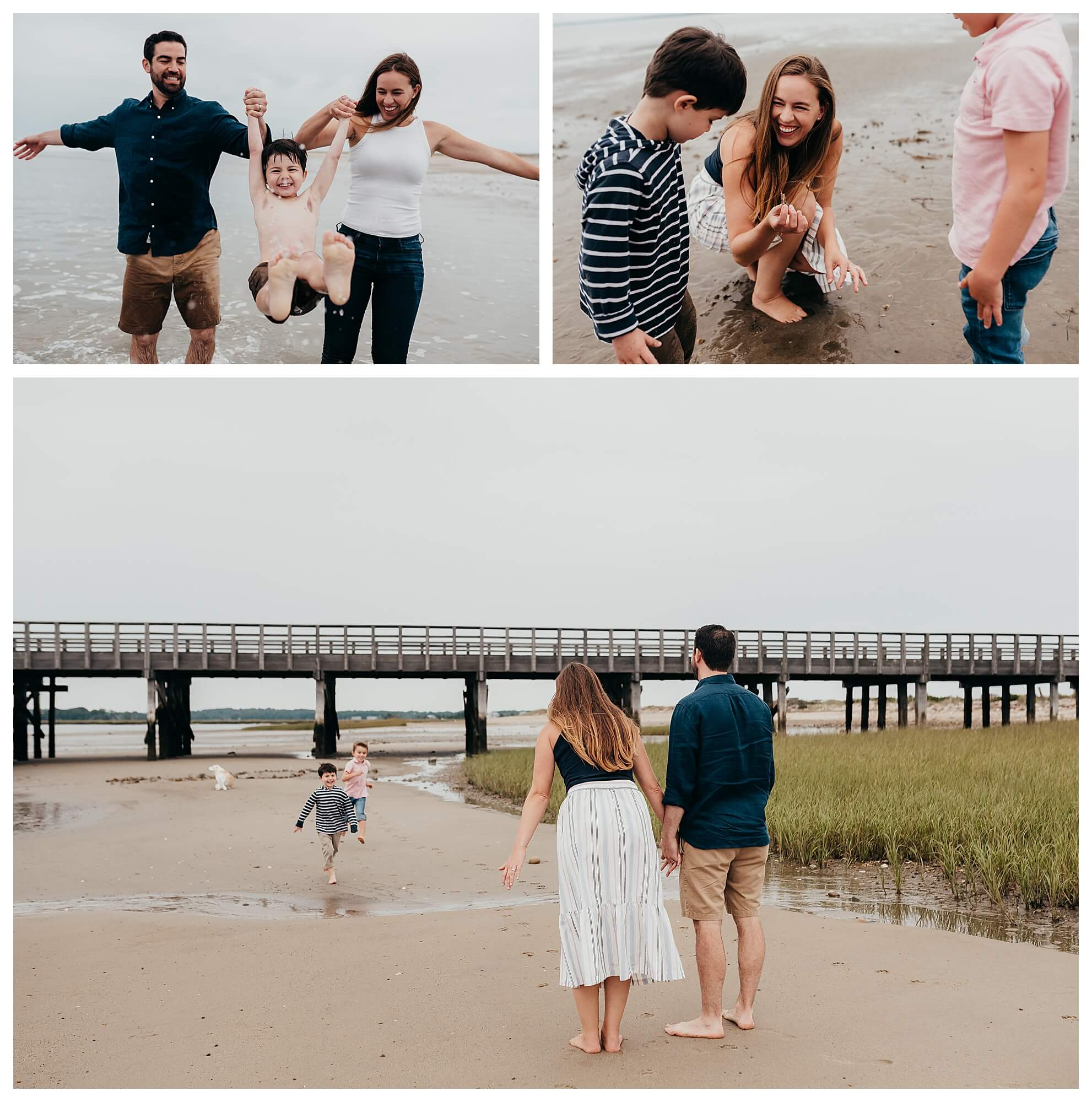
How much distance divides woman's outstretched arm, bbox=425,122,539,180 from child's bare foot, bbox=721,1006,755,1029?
430cm

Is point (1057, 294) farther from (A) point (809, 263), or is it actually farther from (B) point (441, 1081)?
(B) point (441, 1081)

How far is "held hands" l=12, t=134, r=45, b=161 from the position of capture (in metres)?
5.25

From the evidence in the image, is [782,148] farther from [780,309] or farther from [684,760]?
[684,760]

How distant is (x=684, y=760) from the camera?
170 inches

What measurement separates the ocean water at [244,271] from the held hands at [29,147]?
0.05m

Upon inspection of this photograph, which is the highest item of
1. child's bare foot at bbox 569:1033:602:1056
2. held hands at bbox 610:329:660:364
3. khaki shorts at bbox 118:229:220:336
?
khaki shorts at bbox 118:229:220:336

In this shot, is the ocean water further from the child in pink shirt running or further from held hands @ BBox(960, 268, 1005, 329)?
the child in pink shirt running

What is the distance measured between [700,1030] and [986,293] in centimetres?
345

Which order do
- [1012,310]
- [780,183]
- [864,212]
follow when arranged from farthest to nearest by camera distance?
[864,212], [780,183], [1012,310]

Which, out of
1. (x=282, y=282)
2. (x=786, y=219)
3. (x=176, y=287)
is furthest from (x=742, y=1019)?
(x=176, y=287)

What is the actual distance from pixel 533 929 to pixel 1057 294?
4.68 metres

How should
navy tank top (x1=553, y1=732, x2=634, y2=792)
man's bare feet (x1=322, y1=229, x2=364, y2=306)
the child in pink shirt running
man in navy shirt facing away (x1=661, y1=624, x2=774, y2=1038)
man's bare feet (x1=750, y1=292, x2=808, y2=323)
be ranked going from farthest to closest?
the child in pink shirt running < man's bare feet (x1=750, y1=292, x2=808, y2=323) < man's bare feet (x1=322, y1=229, x2=364, y2=306) < man in navy shirt facing away (x1=661, y1=624, x2=774, y2=1038) < navy tank top (x1=553, y1=732, x2=634, y2=792)

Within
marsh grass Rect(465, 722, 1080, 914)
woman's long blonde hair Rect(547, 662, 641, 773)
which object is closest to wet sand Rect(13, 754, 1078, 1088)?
woman's long blonde hair Rect(547, 662, 641, 773)

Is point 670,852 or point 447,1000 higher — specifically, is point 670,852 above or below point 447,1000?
above
